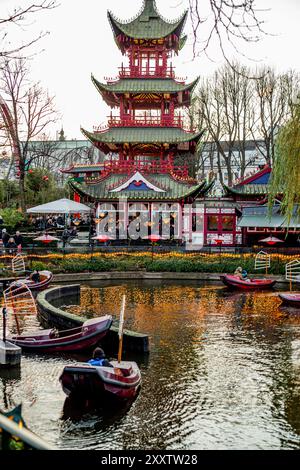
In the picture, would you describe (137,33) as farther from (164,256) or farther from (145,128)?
(164,256)

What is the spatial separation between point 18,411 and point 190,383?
26.3 ft

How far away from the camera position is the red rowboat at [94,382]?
40.0 feet

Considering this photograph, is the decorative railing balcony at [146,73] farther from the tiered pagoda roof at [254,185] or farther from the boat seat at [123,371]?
the boat seat at [123,371]

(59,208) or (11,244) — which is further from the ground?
(59,208)

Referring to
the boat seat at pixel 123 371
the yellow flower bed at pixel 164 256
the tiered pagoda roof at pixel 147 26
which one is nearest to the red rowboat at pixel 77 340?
the boat seat at pixel 123 371

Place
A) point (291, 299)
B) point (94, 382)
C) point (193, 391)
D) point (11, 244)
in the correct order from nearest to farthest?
point (94, 382) < point (193, 391) < point (291, 299) < point (11, 244)

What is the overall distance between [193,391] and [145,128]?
3281cm

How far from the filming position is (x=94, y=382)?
482 inches

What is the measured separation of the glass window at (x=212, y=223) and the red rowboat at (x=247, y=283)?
43.9 feet

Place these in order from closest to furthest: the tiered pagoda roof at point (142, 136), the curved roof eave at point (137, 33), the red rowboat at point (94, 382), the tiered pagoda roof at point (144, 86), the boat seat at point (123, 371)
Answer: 1. the red rowboat at point (94, 382)
2. the boat seat at point (123, 371)
3. the tiered pagoda roof at point (142, 136)
4. the tiered pagoda roof at point (144, 86)
5. the curved roof eave at point (137, 33)

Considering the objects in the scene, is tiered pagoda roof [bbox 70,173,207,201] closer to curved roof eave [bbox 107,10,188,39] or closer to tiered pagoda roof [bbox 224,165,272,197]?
tiered pagoda roof [bbox 224,165,272,197]

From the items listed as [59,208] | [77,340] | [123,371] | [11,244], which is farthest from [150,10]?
[123,371]

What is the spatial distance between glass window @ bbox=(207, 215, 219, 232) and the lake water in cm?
2020

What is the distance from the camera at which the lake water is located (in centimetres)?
1070
